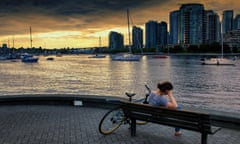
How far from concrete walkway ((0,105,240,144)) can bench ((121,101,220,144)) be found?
0.52m

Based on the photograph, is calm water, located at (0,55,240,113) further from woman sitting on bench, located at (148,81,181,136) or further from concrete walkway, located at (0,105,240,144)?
woman sitting on bench, located at (148,81,181,136)

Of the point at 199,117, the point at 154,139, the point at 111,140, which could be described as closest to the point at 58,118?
the point at 111,140

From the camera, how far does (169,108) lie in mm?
5777

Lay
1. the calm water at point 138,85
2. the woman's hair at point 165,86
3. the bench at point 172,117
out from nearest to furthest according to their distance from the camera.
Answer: the bench at point 172,117
the woman's hair at point 165,86
the calm water at point 138,85

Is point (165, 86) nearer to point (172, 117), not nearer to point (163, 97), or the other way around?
point (163, 97)

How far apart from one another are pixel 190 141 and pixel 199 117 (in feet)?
3.69

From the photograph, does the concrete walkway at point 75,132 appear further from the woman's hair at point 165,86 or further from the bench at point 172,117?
the woman's hair at point 165,86

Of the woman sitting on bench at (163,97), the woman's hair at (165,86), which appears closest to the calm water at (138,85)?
the woman sitting on bench at (163,97)

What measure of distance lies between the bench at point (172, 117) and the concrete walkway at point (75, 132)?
0.52 meters

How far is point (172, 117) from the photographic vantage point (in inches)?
225

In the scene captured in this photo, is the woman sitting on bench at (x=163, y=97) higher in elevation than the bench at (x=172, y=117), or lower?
higher

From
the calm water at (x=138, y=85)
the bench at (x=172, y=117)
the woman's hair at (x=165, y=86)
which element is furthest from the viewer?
the calm water at (x=138, y=85)

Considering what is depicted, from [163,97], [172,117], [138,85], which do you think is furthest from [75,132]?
[138,85]

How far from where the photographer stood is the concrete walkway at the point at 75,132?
6.15 meters
